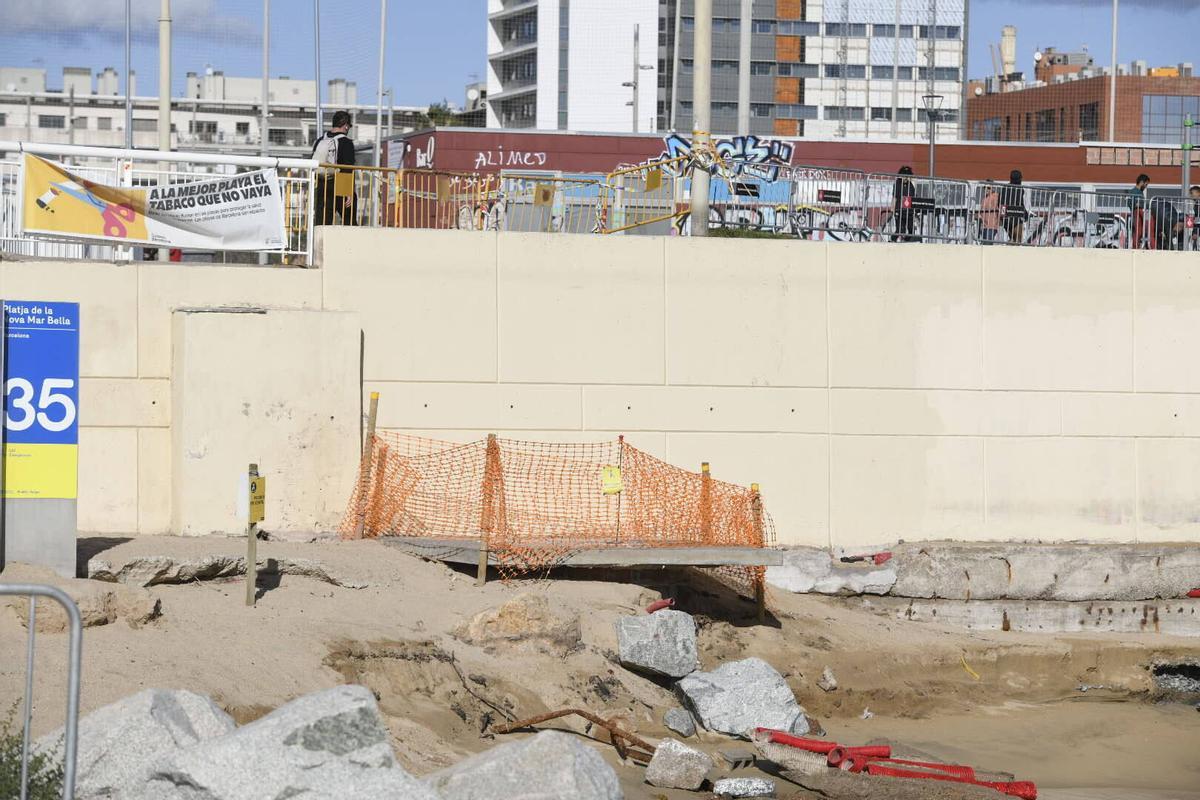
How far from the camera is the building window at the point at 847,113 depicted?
99250mm

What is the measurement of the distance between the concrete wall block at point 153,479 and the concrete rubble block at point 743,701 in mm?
5925

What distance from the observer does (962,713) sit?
15.3 meters

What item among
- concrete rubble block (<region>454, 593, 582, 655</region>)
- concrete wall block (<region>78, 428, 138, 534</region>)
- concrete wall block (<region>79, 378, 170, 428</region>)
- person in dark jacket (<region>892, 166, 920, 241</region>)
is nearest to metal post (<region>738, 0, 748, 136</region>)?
person in dark jacket (<region>892, 166, 920, 241</region>)

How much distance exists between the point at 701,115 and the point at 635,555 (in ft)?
19.0

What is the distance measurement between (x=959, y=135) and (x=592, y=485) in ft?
221

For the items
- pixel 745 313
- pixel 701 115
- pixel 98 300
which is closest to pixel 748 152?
pixel 701 115

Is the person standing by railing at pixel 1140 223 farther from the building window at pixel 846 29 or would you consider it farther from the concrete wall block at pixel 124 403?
the building window at pixel 846 29

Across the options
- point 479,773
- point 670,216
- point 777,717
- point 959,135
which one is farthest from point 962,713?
point 959,135

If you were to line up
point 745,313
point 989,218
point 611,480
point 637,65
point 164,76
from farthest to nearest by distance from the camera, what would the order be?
point 637,65 < point 164,76 < point 989,218 < point 745,313 < point 611,480

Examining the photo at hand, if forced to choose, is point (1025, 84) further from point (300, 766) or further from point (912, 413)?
point (300, 766)

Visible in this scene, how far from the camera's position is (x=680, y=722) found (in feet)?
42.6

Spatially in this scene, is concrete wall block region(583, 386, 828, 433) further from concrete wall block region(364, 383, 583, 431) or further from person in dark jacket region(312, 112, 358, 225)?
person in dark jacket region(312, 112, 358, 225)

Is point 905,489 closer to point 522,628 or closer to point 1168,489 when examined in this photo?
point 1168,489

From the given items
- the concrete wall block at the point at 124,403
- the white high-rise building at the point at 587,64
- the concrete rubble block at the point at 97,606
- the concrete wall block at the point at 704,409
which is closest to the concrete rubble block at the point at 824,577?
the concrete wall block at the point at 704,409
